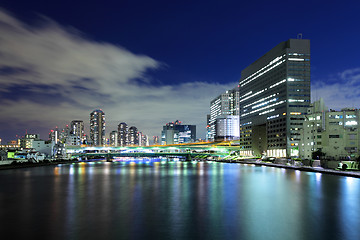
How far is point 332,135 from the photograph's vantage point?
103438mm

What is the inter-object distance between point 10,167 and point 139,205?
104 m

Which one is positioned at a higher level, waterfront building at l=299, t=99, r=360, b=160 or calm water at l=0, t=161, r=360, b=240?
waterfront building at l=299, t=99, r=360, b=160

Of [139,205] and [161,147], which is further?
[161,147]

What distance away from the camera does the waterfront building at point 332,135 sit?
10162cm

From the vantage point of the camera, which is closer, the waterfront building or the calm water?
the calm water

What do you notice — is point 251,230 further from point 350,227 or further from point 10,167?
point 10,167

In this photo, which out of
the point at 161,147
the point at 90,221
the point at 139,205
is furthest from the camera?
the point at 161,147

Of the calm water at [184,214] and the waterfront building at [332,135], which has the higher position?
the waterfront building at [332,135]

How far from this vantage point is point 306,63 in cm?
17362

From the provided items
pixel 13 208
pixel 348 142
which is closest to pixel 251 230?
pixel 13 208

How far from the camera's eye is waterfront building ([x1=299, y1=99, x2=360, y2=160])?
10162 cm

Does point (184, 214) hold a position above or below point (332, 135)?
below

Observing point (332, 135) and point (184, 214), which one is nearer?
point (184, 214)

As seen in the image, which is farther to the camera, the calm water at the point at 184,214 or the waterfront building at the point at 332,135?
the waterfront building at the point at 332,135
